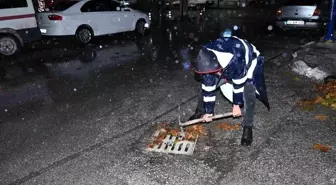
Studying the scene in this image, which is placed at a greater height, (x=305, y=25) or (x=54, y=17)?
(x=54, y=17)

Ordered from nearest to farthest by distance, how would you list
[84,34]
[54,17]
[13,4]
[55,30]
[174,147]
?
[174,147] → [13,4] → [54,17] → [55,30] → [84,34]

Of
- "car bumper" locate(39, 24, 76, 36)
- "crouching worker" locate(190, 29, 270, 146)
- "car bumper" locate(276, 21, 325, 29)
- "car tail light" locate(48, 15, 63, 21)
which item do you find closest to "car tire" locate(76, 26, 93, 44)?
"car bumper" locate(39, 24, 76, 36)

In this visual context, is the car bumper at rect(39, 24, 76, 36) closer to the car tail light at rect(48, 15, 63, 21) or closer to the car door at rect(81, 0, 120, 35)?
the car tail light at rect(48, 15, 63, 21)

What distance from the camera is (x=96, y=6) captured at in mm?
10891

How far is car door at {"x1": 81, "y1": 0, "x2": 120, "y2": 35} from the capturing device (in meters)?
10.6

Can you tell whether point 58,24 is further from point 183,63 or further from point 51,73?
point 183,63

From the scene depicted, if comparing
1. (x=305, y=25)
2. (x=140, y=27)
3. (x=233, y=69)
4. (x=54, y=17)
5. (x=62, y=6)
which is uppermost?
(x=62, y=6)

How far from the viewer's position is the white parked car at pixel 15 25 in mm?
8633

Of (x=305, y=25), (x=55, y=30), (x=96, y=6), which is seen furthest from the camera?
(x=305, y=25)

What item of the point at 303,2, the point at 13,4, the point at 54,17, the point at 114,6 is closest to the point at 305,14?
the point at 303,2

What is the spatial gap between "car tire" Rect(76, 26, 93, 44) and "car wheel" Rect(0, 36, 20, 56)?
2.09 meters

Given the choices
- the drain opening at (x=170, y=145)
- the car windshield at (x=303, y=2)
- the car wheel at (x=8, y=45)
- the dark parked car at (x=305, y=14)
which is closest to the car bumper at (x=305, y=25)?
the dark parked car at (x=305, y=14)

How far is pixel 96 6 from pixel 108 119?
24.0 ft

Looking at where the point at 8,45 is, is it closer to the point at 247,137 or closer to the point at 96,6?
the point at 96,6
